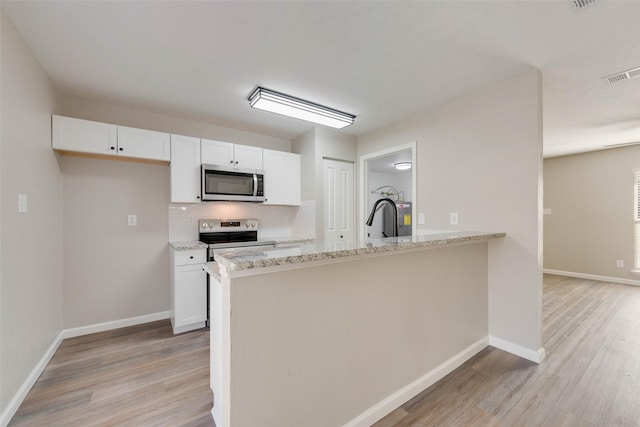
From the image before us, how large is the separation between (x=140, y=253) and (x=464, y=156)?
3702 millimetres

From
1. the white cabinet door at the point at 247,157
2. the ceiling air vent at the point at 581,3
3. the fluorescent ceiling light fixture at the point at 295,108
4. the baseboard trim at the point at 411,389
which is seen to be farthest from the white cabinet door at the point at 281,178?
the ceiling air vent at the point at 581,3

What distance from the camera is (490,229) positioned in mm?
2480

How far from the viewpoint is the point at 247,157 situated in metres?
3.45

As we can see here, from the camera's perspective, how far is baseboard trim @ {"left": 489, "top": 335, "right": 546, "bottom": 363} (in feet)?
7.30

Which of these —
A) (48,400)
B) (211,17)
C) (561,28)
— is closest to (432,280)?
(561,28)

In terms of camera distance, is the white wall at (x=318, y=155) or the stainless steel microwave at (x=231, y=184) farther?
the white wall at (x=318, y=155)

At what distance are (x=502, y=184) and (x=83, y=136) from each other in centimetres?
393

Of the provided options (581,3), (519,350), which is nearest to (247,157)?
(581,3)

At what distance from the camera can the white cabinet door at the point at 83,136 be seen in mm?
2408

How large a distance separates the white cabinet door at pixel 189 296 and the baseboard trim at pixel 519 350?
115 inches

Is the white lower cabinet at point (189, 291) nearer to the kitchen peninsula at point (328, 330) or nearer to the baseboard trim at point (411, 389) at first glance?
the kitchen peninsula at point (328, 330)

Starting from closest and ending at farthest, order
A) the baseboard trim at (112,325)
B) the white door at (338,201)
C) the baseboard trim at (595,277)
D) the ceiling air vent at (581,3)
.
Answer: the ceiling air vent at (581,3), the baseboard trim at (112,325), the white door at (338,201), the baseboard trim at (595,277)

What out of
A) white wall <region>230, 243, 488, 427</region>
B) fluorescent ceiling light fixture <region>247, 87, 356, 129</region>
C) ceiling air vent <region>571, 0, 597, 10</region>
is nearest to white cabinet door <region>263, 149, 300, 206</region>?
fluorescent ceiling light fixture <region>247, 87, 356, 129</region>

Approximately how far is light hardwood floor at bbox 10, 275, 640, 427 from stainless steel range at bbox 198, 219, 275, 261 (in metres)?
1.04
